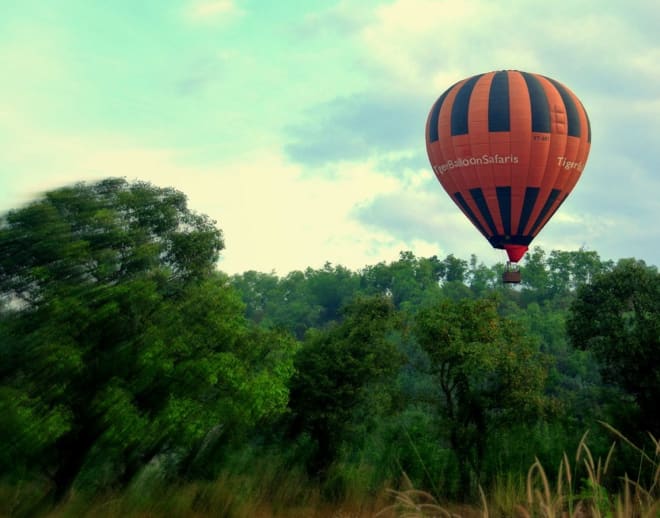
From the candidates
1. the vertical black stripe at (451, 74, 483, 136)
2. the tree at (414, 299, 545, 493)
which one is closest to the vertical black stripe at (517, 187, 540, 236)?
the vertical black stripe at (451, 74, 483, 136)

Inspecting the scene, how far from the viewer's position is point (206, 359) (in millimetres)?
21047

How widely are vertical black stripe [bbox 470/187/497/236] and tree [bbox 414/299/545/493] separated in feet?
59.2

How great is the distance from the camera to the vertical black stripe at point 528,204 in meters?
46.5

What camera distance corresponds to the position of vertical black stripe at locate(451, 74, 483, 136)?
46125 millimetres

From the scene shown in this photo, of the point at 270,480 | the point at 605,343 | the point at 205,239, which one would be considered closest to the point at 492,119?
the point at 605,343

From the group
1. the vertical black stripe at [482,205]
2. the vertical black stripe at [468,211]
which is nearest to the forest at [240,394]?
the vertical black stripe at [482,205]

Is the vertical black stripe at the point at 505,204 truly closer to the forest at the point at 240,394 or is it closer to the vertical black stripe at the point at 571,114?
the vertical black stripe at the point at 571,114

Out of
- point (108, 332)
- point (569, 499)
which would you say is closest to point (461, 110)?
point (108, 332)

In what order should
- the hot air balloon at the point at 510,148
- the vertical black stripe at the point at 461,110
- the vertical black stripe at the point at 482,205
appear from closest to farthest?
the hot air balloon at the point at 510,148 → the vertical black stripe at the point at 461,110 → the vertical black stripe at the point at 482,205

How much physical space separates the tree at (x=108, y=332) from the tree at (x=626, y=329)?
1422 centimetres

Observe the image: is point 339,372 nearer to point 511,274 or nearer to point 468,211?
point 468,211

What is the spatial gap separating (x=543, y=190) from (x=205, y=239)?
30.5 meters

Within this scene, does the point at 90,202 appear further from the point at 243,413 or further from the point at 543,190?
the point at 543,190

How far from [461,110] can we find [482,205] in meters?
6.17
